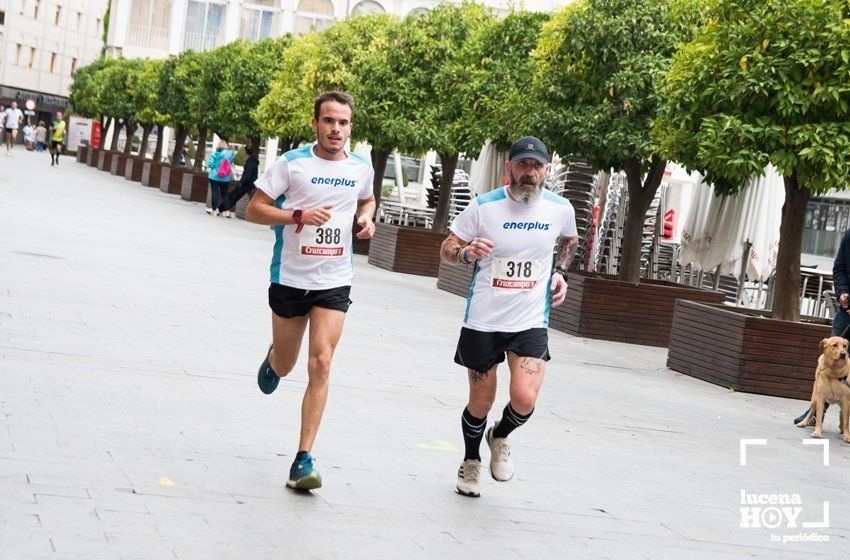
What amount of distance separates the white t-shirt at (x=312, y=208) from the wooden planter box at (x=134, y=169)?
1776 inches

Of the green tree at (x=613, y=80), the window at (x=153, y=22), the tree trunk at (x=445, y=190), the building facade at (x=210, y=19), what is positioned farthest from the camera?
the window at (x=153, y=22)

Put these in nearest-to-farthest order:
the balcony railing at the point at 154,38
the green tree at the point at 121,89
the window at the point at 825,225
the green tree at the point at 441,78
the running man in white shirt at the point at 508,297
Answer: the running man in white shirt at the point at 508,297
the green tree at the point at 441,78
the window at the point at 825,225
the green tree at the point at 121,89
the balcony railing at the point at 154,38

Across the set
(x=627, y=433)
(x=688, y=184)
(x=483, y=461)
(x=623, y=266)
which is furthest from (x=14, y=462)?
(x=688, y=184)

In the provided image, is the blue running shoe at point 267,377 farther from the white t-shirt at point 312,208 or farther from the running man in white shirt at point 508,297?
the running man in white shirt at point 508,297

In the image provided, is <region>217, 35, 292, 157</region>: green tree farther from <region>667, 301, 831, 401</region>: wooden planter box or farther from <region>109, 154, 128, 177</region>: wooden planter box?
<region>667, 301, 831, 401</region>: wooden planter box

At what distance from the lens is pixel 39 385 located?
7922 millimetres

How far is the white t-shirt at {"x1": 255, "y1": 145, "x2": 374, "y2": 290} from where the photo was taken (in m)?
6.62

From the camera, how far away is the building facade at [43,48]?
91.3 meters

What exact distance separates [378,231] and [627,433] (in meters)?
15.9

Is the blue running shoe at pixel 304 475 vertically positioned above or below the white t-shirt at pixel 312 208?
below

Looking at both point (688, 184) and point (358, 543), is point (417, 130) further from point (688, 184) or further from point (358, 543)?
point (358, 543)

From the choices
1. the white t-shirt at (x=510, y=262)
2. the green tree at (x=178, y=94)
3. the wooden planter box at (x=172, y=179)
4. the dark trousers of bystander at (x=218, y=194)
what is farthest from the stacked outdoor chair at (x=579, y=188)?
the wooden planter box at (x=172, y=179)

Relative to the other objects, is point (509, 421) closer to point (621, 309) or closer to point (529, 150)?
point (529, 150)

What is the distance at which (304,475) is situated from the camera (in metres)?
6.10
